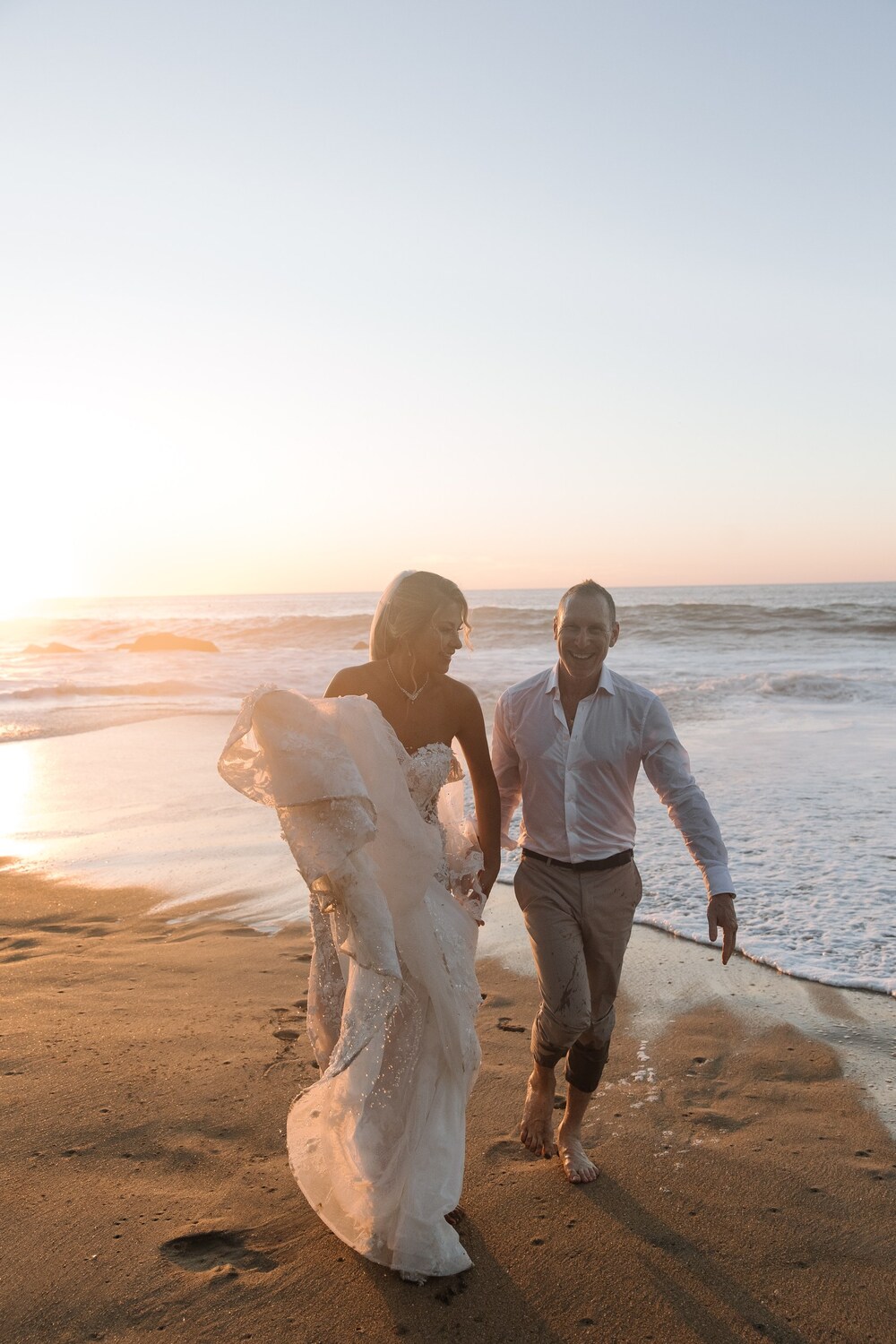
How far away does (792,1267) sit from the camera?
2.76 metres

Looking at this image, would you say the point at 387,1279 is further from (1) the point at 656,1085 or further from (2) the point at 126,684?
(2) the point at 126,684

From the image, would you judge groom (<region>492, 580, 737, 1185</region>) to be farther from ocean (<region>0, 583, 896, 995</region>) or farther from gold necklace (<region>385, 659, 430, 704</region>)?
ocean (<region>0, 583, 896, 995</region>)

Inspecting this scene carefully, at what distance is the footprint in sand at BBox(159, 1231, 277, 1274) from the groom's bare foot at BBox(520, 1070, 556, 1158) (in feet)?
3.34

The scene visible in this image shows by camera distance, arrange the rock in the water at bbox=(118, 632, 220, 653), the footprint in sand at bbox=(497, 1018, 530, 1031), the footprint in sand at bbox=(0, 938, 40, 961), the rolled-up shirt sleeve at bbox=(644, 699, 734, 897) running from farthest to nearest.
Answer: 1. the rock in the water at bbox=(118, 632, 220, 653)
2. the footprint in sand at bbox=(0, 938, 40, 961)
3. the footprint in sand at bbox=(497, 1018, 530, 1031)
4. the rolled-up shirt sleeve at bbox=(644, 699, 734, 897)

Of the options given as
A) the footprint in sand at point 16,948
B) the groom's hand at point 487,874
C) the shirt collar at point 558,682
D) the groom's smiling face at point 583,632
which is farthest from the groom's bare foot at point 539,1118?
the footprint in sand at point 16,948

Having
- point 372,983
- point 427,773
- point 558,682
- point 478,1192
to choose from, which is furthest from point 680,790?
point 478,1192

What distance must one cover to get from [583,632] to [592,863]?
79 centimetres

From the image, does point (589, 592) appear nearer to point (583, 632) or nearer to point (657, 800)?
point (583, 632)

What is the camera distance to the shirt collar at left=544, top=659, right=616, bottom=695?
11.4 feet

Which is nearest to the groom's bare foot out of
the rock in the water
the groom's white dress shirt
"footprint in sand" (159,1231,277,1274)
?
the groom's white dress shirt

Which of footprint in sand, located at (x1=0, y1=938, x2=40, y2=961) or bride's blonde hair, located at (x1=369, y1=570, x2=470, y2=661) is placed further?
footprint in sand, located at (x1=0, y1=938, x2=40, y2=961)

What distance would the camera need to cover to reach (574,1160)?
327cm

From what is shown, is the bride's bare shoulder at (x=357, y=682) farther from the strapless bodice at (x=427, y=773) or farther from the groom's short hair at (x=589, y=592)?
the groom's short hair at (x=589, y=592)

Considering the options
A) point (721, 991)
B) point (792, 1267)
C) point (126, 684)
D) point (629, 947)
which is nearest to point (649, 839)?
point (629, 947)
